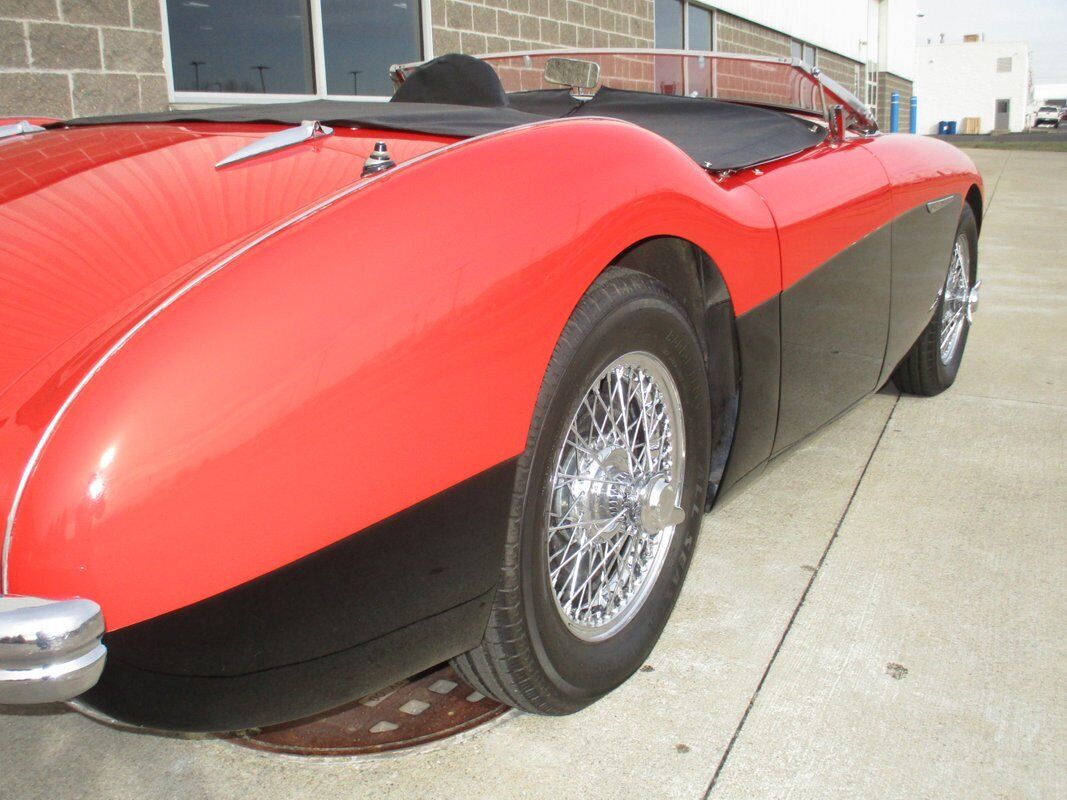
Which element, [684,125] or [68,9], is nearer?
[684,125]

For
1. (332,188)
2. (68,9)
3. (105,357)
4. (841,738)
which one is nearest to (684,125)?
(332,188)

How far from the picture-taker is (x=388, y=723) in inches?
72.2

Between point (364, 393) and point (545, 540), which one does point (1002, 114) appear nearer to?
point (545, 540)

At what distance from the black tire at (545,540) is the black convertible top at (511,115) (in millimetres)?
420

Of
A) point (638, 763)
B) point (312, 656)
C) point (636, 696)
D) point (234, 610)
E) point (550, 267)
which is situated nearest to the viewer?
point (234, 610)

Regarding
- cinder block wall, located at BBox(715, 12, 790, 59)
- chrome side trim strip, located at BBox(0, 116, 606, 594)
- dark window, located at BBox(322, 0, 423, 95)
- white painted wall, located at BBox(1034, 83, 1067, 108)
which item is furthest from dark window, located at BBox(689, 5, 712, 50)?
white painted wall, located at BBox(1034, 83, 1067, 108)

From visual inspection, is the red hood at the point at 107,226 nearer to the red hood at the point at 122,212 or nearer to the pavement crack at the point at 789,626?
the red hood at the point at 122,212

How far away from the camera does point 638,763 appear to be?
67.1 inches

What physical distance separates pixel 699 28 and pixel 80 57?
8795 mm

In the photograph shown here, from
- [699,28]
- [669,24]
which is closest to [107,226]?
[669,24]

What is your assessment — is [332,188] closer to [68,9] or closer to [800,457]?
[800,457]

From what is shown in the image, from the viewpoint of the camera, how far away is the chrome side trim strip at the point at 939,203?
122 inches

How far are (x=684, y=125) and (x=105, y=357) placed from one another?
6.05ft

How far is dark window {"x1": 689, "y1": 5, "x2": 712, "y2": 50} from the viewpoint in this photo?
457 inches
